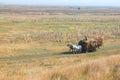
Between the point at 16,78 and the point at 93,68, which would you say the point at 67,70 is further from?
the point at 16,78

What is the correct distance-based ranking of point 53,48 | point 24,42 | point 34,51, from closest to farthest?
1. point 34,51
2. point 53,48
3. point 24,42

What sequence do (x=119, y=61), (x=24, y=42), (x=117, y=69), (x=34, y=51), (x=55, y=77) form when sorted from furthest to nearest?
(x=24, y=42) → (x=34, y=51) → (x=119, y=61) → (x=117, y=69) → (x=55, y=77)

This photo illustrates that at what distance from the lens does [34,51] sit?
3409cm

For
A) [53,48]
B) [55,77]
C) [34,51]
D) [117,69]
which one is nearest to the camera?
[55,77]

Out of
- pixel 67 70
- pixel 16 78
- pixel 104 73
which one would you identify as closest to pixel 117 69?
pixel 104 73

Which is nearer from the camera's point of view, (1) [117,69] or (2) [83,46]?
(1) [117,69]

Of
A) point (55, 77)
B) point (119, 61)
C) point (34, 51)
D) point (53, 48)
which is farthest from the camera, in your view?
point (53, 48)

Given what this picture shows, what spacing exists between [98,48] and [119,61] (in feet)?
71.2

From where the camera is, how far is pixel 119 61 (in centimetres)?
1405

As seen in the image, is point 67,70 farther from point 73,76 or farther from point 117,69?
point 117,69

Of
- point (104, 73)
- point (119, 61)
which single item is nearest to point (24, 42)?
point (119, 61)

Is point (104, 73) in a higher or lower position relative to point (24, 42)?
higher

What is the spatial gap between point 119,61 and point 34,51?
68.2ft

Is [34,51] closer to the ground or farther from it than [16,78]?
closer to the ground
